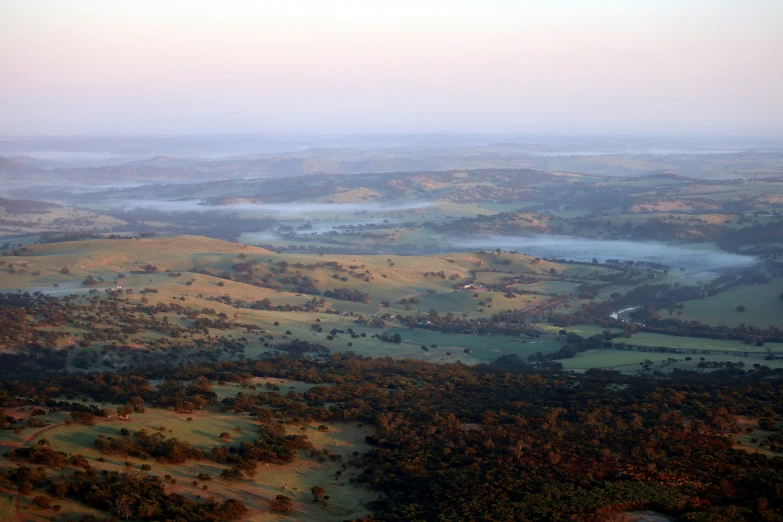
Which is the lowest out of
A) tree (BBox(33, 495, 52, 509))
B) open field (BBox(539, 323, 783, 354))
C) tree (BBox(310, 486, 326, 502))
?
open field (BBox(539, 323, 783, 354))

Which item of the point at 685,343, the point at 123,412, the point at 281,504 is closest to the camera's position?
the point at 281,504

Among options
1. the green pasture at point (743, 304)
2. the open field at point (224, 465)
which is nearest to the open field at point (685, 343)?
the green pasture at point (743, 304)

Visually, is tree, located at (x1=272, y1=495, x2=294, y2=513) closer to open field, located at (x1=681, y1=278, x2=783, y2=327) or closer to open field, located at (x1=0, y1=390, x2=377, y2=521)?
open field, located at (x1=0, y1=390, x2=377, y2=521)

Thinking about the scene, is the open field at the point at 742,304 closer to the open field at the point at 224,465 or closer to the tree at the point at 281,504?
the open field at the point at 224,465

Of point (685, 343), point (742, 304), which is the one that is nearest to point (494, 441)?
point (685, 343)

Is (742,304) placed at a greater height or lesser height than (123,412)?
lesser

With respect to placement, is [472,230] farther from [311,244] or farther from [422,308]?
[422,308]

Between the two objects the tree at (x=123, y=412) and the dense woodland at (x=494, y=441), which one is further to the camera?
the tree at (x=123, y=412)

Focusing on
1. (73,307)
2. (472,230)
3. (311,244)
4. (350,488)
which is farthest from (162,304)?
(472,230)

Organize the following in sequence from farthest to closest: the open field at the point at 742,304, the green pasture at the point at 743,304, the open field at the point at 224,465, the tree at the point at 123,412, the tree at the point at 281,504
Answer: the open field at the point at 742,304, the green pasture at the point at 743,304, the tree at the point at 123,412, the open field at the point at 224,465, the tree at the point at 281,504

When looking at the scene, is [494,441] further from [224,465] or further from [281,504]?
[224,465]

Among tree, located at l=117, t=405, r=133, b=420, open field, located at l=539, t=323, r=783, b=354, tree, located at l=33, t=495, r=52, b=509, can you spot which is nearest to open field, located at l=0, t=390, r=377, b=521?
tree, located at l=33, t=495, r=52, b=509
